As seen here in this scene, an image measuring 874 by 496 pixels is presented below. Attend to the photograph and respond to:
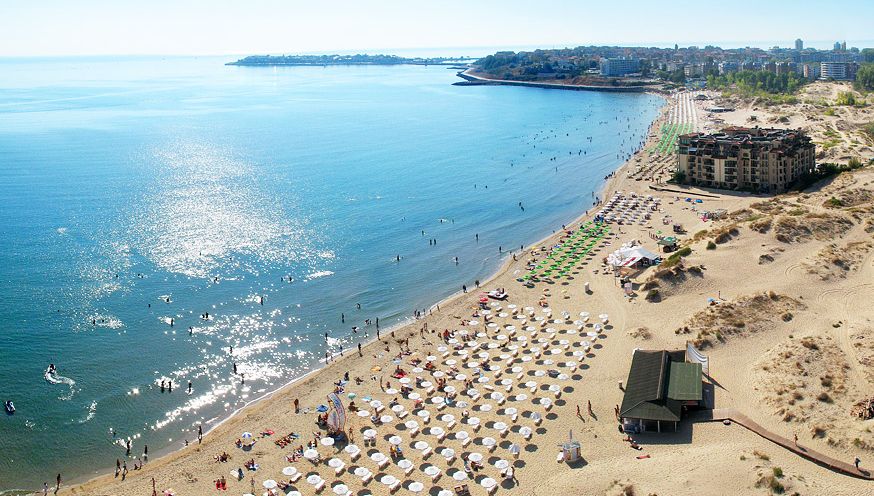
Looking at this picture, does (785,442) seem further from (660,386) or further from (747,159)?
(747,159)

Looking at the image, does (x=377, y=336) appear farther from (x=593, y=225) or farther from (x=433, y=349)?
(x=593, y=225)

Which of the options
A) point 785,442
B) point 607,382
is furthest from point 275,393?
point 785,442

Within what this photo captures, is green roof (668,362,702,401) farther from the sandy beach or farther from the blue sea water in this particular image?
the blue sea water

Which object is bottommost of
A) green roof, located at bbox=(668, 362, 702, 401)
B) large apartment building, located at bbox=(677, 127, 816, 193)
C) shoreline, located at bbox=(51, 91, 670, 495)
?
shoreline, located at bbox=(51, 91, 670, 495)

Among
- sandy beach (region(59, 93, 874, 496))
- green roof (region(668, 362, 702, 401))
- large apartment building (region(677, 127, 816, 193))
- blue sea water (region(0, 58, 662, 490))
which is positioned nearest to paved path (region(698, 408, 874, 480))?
sandy beach (region(59, 93, 874, 496))

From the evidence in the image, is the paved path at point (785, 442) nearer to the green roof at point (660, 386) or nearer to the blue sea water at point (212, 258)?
the green roof at point (660, 386)

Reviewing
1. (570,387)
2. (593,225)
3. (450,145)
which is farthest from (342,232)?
(450,145)

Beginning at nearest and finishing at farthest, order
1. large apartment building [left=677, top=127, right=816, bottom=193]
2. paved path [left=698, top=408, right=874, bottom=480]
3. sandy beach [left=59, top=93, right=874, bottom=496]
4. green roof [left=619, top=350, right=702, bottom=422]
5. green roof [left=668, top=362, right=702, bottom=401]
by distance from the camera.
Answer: paved path [left=698, top=408, right=874, bottom=480]
sandy beach [left=59, top=93, right=874, bottom=496]
green roof [left=619, top=350, right=702, bottom=422]
green roof [left=668, top=362, right=702, bottom=401]
large apartment building [left=677, top=127, right=816, bottom=193]
